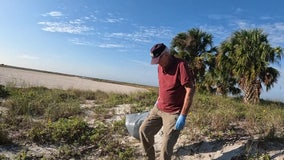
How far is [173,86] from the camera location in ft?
11.7

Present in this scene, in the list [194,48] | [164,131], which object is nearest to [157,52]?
[164,131]

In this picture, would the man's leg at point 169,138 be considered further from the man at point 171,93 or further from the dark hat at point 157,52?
the dark hat at point 157,52

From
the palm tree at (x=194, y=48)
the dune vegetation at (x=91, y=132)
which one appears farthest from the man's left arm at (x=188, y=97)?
the palm tree at (x=194, y=48)

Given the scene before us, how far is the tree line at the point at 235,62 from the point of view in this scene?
13.2m

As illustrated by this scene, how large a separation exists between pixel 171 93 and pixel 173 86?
10 cm

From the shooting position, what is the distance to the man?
340 centimetres

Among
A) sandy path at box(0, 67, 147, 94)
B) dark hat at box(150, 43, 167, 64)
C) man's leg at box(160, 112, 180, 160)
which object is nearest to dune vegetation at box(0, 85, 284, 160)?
man's leg at box(160, 112, 180, 160)

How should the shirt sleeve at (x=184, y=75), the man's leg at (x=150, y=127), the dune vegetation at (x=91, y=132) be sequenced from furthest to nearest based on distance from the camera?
1. the dune vegetation at (x=91, y=132)
2. the man's leg at (x=150, y=127)
3. the shirt sleeve at (x=184, y=75)

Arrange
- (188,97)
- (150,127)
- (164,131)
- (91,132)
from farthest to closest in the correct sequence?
1. (91,132)
2. (150,127)
3. (164,131)
4. (188,97)

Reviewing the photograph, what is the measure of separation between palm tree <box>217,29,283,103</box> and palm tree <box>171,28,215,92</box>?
246 cm

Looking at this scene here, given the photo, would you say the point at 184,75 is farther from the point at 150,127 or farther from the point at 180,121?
the point at 150,127

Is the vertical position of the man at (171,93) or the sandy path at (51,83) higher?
the man at (171,93)

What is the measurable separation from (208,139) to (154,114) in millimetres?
1477

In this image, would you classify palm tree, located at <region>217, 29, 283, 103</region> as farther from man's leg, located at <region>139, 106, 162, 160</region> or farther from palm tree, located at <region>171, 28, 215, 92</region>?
man's leg, located at <region>139, 106, 162, 160</region>
